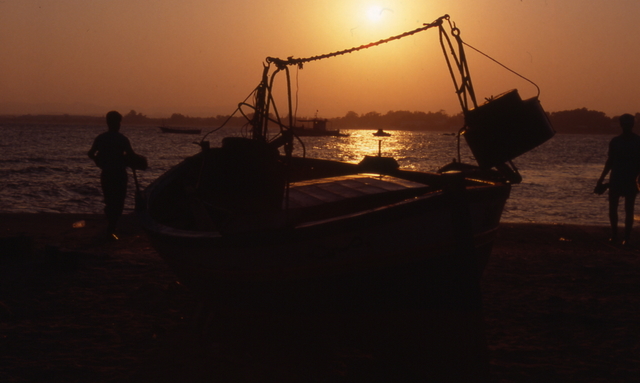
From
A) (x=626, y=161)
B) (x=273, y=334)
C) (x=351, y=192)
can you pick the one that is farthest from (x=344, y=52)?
(x=626, y=161)

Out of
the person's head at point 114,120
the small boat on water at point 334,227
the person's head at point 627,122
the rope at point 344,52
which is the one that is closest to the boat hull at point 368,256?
the small boat on water at point 334,227

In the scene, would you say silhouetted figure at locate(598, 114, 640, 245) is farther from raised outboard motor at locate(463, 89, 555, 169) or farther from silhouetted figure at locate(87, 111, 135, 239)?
silhouetted figure at locate(87, 111, 135, 239)

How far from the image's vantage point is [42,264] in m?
7.70

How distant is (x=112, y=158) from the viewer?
9250 mm

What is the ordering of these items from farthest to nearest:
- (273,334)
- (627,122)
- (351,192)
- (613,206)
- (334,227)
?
1. (613,206)
2. (627,122)
3. (351,192)
4. (273,334)
5. (334,227)

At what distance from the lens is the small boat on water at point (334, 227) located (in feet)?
14.3

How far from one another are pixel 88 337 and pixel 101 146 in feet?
15.3

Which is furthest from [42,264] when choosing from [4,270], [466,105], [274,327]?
[466,105]

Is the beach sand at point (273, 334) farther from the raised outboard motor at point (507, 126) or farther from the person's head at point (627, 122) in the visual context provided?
the person's head at point (627, 122)

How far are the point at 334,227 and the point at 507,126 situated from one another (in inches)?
85.6

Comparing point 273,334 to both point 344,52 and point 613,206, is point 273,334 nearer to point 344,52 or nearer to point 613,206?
point 344,52

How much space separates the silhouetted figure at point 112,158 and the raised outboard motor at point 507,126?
5983mm

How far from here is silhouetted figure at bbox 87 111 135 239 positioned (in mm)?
9180

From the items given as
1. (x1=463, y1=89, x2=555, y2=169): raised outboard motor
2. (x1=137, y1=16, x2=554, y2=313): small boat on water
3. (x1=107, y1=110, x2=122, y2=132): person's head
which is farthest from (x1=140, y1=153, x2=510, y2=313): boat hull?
(x1=107, y1=110, x2=122, y2=132): person's head
